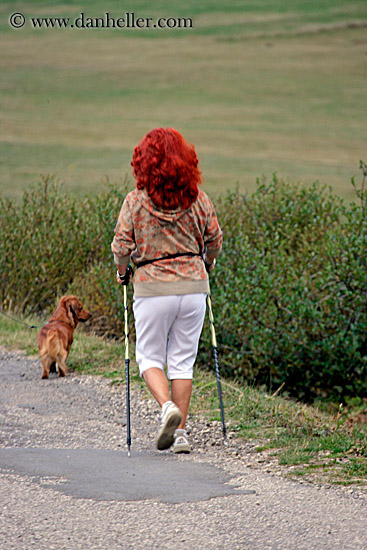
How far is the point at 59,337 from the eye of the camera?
7227 millimetres

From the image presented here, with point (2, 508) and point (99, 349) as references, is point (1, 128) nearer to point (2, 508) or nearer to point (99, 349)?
point (99, 349)

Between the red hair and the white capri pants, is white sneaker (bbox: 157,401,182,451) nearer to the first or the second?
the white capri pants

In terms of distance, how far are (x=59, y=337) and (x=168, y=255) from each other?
2664 millimetres

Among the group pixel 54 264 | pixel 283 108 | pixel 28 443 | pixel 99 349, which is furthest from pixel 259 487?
pixel 283 108

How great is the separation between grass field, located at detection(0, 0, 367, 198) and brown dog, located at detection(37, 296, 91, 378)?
47.2 m

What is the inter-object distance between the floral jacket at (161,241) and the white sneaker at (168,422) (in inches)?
26.0

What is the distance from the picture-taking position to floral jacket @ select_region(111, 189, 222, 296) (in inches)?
188

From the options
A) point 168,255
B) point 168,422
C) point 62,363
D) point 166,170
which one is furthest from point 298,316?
point 166,170

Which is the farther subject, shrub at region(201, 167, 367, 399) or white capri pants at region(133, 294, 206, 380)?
shrub at region(201, 167, 367, 399)

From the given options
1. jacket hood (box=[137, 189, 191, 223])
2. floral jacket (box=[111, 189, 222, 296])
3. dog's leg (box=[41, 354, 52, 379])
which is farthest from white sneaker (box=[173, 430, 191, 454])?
dog's leg (box=[41, 354, 52, 379])

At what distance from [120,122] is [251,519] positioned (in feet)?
214

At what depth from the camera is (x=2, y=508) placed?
4.06m

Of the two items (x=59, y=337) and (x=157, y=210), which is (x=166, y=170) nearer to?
(x=157, y=210)

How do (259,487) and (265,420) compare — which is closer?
(259,487)
